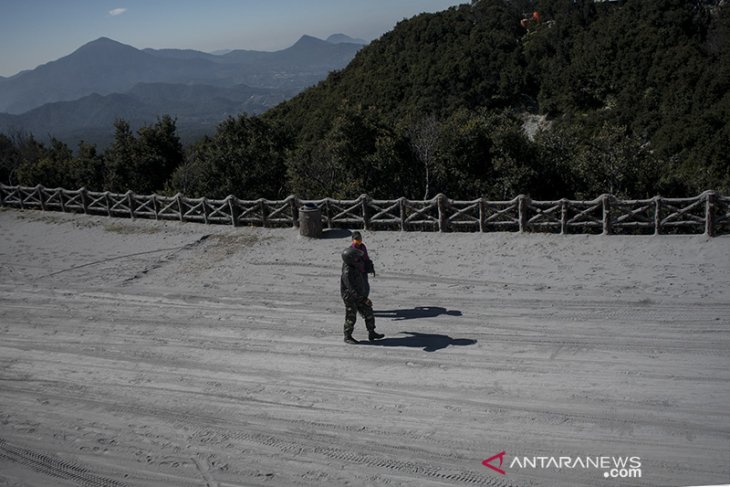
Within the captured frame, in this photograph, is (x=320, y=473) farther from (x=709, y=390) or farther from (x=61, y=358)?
(x=61, y=358)

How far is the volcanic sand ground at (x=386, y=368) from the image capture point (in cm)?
759

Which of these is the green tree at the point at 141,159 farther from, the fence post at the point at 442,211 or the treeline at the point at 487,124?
the fence post at the point at 442,211

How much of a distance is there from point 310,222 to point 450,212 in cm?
A: 522

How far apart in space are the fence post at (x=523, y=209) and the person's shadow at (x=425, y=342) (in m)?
6.87

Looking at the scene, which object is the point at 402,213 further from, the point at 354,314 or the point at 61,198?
the point at 61,198

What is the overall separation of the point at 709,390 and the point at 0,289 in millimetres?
17137

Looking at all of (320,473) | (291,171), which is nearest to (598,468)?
(320,473)

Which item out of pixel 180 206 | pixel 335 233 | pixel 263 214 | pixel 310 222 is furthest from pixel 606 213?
pixel 180 206

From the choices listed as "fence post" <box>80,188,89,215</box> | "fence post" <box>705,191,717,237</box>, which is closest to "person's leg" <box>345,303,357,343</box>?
"fence post" <box>705,191,717,237</box>

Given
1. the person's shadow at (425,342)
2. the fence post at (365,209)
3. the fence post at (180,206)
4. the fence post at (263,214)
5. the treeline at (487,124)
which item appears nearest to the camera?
the person's shadow at (425,342)

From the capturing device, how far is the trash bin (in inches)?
715

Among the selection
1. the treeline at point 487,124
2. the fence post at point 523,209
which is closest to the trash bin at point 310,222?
the treeline at point 487,124

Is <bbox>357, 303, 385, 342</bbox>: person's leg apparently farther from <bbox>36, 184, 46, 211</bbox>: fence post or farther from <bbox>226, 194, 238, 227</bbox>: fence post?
<bbox>36, 184, 46, 211</bbox>: fence post

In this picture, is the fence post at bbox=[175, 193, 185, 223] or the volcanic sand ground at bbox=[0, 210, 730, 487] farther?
the fence post at bbox=[175, 193, 185, 223]
